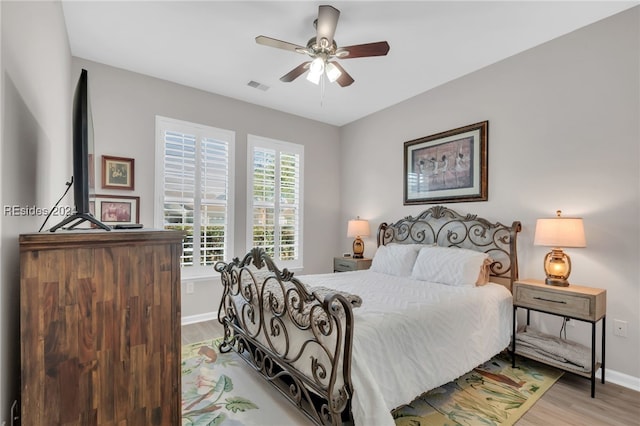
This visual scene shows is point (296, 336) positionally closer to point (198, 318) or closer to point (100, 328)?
point (100, 328)

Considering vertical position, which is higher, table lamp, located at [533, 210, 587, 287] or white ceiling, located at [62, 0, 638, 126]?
white ceiling, located at [62, 0, 638, 126]

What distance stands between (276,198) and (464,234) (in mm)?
2650

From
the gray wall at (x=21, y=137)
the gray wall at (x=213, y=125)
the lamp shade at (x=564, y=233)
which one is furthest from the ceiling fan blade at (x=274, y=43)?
the lamp shade at (x=564, y=233)

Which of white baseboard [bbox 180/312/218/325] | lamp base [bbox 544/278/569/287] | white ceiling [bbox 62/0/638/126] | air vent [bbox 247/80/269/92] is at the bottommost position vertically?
white baseboard [bbox 180/312/218/325]

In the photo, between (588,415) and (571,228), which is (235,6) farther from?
(588,415)

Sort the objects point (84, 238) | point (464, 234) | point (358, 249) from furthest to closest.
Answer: point (358, 249)
point (464, 234)
point (84, 238)

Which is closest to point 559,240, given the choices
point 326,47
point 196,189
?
point 326,47

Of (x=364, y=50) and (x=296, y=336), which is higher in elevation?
(x=364, y=50)

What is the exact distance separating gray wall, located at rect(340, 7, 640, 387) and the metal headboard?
0.36ft

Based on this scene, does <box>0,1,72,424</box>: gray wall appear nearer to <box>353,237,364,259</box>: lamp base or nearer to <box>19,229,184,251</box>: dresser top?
<box>19,229,184,251</box>: dresser top

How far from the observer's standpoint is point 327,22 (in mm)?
2387

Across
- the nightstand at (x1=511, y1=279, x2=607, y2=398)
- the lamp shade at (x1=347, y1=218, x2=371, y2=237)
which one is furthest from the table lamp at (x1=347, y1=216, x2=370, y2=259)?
the nightstand at (x1=511, y1=279, x2=607, y2=398)

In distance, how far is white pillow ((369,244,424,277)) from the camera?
3479 millimetres

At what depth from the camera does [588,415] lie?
6.71 feet
